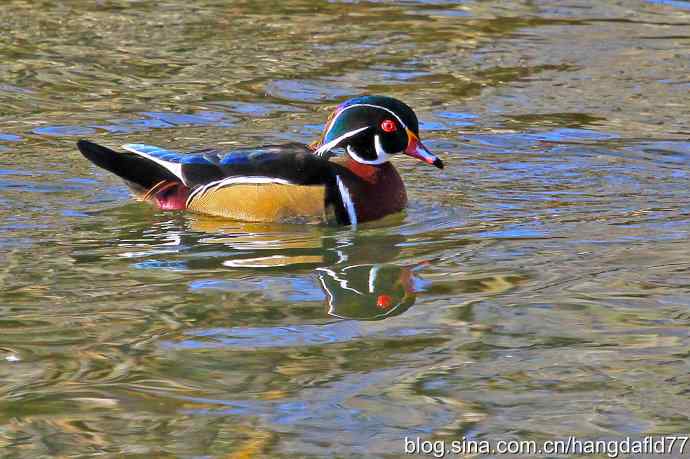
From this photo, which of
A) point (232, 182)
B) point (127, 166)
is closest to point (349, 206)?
point (232, 182)

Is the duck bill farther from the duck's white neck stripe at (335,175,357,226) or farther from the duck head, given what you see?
the duck's white neck stripe at (335,175,357,226)

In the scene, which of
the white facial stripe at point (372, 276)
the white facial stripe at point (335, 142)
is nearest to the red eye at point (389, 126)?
the white facial stripe at point (335, 142)

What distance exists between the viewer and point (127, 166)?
9.56 m

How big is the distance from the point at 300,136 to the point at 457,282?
14.0 ft

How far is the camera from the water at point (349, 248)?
5.50 meters

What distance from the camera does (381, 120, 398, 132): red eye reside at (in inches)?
362

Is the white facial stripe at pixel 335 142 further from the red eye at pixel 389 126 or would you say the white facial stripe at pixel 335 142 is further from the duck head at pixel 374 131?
the red eye at pixel 389 126

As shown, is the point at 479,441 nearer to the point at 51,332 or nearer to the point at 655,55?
the point at 51,332

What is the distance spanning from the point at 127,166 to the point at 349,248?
194 cm

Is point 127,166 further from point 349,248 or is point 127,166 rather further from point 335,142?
point 349,248

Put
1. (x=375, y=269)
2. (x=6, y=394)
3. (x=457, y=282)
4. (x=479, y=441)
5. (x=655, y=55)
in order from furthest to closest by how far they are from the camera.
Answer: (x=655, y=55)
(x=375, y=269)
(x=457, y=282)
(x=6, y=394)
(x=479, y=441)

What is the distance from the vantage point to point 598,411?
5.45m

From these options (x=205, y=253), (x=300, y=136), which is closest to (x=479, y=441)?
(x=205, y=253)

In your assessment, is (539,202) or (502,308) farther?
(539,202)
